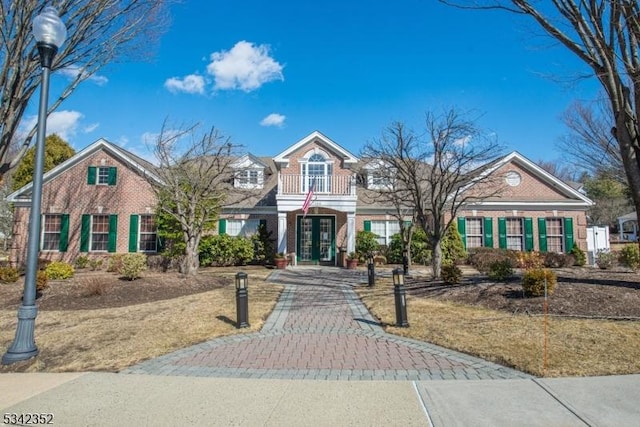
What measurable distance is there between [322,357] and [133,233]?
1692 centimetres

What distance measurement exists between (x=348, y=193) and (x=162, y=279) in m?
10.4

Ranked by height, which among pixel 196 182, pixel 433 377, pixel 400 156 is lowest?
pixel 433 377

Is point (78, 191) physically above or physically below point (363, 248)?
above

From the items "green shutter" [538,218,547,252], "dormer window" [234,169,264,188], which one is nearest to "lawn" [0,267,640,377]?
"dormer window" [234,169,264,188]

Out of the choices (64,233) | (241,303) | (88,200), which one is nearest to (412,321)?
(241,303)

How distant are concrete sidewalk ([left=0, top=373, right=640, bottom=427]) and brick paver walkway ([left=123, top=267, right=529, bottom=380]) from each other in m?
0.31

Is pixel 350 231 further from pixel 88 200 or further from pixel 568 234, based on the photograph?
pixel 88 200

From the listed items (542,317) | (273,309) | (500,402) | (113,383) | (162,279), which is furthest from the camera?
(162,279)

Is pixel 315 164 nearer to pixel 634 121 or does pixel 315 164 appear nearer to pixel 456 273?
pixel 456 273

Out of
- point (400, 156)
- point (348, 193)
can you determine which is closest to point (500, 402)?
point (400, 156)

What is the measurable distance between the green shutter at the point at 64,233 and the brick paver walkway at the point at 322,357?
16.2 meters

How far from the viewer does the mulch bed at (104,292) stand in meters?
9.25

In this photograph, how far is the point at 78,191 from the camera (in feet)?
64.2

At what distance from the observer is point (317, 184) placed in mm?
19766
